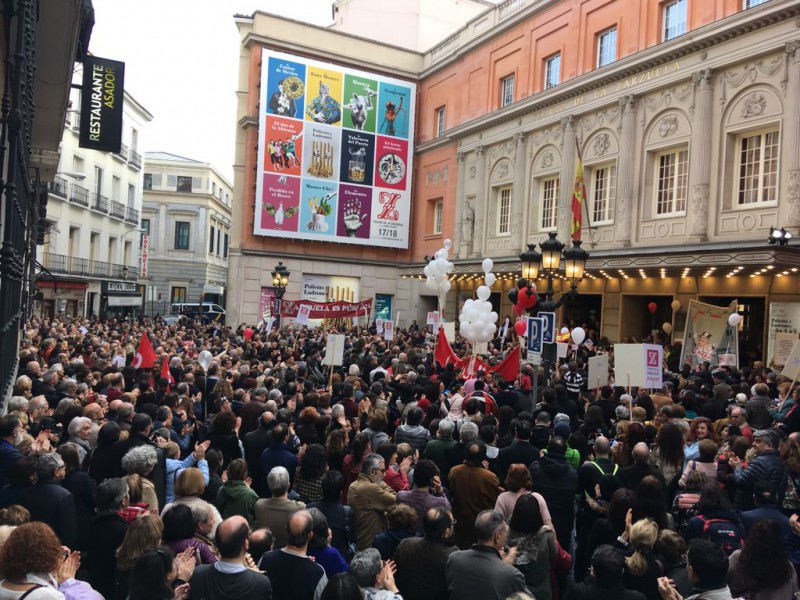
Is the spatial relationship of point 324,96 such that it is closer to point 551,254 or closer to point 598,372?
point 551,254

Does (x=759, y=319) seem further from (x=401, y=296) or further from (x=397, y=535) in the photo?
(x=401, y=296)

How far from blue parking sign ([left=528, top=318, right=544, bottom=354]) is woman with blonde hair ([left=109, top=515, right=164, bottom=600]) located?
25.0 feet

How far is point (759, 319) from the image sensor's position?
19594mm

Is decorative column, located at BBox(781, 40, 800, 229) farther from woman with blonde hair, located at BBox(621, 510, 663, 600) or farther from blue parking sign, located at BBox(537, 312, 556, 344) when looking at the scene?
woman with blonde hair, located at BBox(621, 510, 663, 600)

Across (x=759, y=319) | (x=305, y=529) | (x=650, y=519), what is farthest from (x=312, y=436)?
(x=759, y=319)

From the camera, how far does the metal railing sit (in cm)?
4136

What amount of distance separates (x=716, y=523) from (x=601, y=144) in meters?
21.7

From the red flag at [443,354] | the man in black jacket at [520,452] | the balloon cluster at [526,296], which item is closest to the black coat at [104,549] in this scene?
the man in black jacket at [520,452]

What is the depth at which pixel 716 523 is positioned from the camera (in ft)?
15.8

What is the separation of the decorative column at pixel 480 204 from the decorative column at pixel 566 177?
578 centimetres

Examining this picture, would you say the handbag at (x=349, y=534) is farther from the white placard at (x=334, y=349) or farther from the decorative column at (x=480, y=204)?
the decorative column at (x=480, y=204)

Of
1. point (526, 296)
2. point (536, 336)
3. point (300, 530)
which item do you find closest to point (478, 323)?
point (526, 296)

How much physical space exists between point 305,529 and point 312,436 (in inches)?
130

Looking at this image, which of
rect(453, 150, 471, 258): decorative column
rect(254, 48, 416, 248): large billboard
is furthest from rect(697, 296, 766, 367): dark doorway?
rect(254, 48, 416, 248): large billboard
